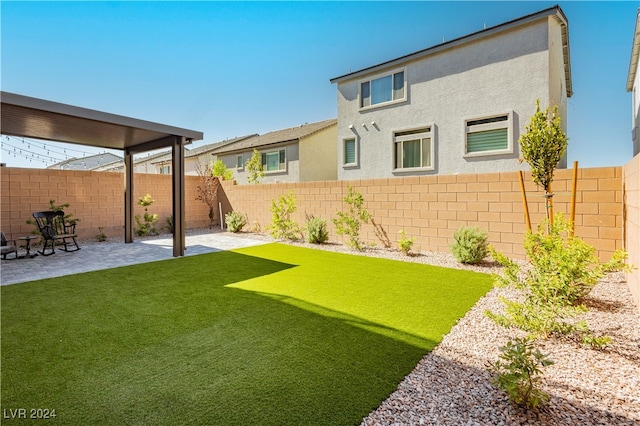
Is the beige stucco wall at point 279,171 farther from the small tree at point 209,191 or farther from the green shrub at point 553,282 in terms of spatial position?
the green shrub at point 553,282

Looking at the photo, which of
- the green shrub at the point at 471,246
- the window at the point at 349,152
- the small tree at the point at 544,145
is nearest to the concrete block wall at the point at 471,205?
the green shrub at the point at 471,246

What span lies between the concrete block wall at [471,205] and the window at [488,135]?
337 cm

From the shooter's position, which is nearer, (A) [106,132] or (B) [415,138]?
(A) [106,132]

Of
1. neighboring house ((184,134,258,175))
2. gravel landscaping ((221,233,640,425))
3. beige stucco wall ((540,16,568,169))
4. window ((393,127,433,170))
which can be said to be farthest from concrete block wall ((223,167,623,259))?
neighboring house ((184,134,258,175))

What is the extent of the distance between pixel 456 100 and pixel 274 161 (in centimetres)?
1081

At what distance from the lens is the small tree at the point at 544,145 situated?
529 centimetres

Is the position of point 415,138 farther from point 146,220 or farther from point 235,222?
point 146,220

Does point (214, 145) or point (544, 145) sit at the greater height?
point (214, 145)

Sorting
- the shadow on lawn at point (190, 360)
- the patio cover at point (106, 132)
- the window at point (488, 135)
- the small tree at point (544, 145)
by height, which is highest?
the window at point (488, 135)

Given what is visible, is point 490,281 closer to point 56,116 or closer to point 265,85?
point 56,116

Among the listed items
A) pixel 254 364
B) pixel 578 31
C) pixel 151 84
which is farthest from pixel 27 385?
pixel 578 31

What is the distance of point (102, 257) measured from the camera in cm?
805

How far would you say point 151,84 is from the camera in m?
12.5

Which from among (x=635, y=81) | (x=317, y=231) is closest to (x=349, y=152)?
(x=317, y=231)
